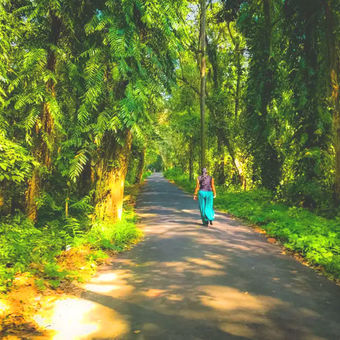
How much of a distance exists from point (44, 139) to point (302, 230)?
7.38 meters

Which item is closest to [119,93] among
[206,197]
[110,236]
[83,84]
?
[83,84]

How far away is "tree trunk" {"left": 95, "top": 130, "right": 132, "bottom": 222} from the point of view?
8922mm

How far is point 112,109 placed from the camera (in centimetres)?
788

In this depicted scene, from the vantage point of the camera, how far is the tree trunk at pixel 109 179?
29.3 feet

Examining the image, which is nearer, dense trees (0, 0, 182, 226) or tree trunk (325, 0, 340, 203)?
dense trees (0, 0, 182, 226)

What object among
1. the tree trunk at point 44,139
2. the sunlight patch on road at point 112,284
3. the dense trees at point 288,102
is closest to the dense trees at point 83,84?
the tree trunk at point 44,139

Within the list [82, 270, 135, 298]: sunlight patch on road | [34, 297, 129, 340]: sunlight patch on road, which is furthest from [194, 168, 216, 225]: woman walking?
[34, 297, 129, 340]: sunlight patch on road

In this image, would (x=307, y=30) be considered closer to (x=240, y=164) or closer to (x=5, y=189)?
(x=240, y=164)

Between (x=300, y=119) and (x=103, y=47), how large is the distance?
872cm

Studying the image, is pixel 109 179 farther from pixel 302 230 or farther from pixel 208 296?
pixel 302 230

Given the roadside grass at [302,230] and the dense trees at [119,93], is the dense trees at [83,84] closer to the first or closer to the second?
the dense trees at [119,93]

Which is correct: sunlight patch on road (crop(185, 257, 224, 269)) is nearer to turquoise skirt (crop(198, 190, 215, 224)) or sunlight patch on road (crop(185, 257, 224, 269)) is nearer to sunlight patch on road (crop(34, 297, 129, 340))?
sunlight patch on road (crop(34, 297, 129, 340))

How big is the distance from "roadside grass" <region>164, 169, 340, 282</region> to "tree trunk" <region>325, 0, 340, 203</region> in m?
1.63

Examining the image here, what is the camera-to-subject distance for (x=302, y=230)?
8.63 metres
